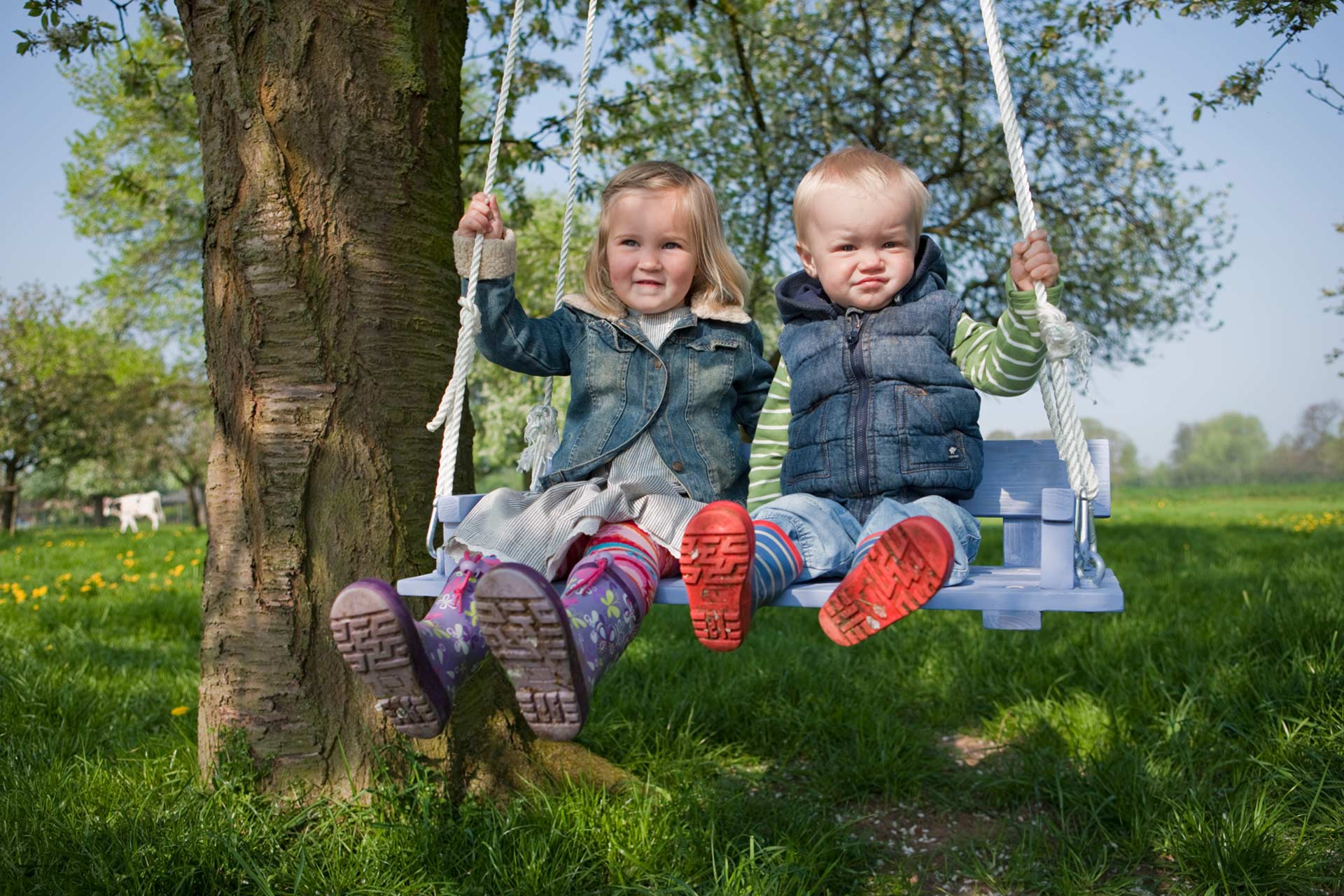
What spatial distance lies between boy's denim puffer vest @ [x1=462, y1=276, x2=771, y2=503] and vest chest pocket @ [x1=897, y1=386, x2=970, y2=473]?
462mm

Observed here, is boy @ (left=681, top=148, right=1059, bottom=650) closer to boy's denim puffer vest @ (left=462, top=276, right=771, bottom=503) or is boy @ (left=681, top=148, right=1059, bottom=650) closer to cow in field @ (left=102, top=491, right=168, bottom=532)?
boy's denim puffer vest @ (left=462, top=276, right=771, bottom=503)

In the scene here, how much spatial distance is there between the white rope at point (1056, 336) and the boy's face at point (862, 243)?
412 millimetres

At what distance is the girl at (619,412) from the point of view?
2105mm

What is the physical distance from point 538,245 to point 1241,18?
763 cm

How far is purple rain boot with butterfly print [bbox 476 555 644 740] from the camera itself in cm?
175

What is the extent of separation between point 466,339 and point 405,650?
2.69 feet

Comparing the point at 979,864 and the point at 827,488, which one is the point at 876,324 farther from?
the point at 979,864

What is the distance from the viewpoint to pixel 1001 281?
28.0ft

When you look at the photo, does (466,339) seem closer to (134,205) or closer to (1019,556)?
(1019,556)

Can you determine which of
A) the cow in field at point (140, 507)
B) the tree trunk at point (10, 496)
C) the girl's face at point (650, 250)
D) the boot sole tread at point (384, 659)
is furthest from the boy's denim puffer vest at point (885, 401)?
the tree trunk at point (10, 496)

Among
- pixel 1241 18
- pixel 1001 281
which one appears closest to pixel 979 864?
pixel 1241 18

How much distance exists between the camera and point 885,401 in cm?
255

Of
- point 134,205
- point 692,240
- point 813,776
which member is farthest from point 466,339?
point 134,205

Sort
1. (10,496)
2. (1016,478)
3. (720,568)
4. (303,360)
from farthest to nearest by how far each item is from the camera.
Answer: (10,496) < (303,360) < (1016,478) < (720,568)
